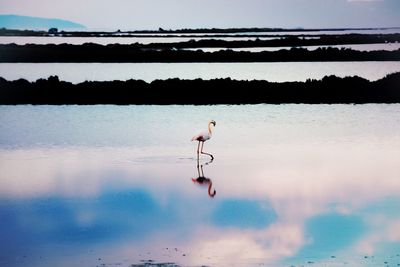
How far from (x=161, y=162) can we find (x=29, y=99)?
10.6 meters

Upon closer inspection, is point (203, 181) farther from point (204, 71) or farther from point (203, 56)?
point (203, 56)

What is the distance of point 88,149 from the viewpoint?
13.1 metres

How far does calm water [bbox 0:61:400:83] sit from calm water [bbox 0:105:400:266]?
12511 millimetres

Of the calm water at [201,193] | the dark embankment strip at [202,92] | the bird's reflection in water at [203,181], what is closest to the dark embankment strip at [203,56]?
the dark embankment strip at [202,92]

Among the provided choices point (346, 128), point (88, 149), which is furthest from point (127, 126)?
point (346, 128)

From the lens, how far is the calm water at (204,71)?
29.3 m

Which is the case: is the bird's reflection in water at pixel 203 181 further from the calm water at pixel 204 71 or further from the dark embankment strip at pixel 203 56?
the dark embankment strip at pixel 203 56

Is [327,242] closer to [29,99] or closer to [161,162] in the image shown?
[161,162]

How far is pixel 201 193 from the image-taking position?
31.9ft

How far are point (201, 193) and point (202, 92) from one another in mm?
12500

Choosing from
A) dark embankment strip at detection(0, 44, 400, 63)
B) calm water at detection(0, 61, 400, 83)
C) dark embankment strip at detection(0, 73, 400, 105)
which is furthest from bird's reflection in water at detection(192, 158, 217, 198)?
dark embankment strip at detection(0, 44, 400, 63)

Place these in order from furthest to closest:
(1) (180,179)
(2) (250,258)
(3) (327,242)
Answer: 1. (1) (180,179)
2. (3) (327,242)
3. (2) (250,258)

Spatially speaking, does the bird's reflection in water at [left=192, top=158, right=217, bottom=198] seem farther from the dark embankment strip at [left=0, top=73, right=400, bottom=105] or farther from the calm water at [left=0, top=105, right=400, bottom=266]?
the dark embankment strip at [left=0, top=73, right=400, bottom=105]

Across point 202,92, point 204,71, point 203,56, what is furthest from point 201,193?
point 203,56
